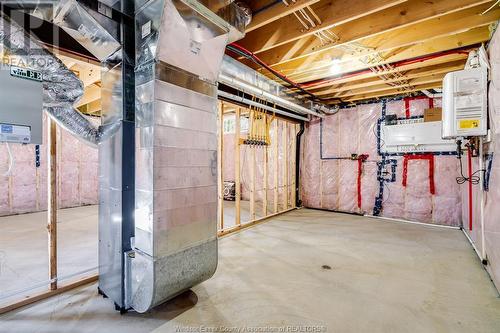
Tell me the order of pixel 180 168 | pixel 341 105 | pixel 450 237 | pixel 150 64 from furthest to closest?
pixel 341 105 < pixel 450 237 < pixel 180 168 < pixel 150 64

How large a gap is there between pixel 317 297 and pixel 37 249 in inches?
126

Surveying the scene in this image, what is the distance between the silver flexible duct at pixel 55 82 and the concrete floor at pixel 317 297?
1.31m

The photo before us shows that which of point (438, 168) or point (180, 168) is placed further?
point (438, 168)

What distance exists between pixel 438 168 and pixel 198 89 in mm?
4360

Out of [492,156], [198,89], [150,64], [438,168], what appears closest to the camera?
[150,64]

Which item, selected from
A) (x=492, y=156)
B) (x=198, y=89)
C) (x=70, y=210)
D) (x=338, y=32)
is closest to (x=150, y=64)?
(x=198, y=89)

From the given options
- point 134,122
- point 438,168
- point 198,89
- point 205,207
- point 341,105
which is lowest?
point 205,207

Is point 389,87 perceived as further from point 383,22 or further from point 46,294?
point 46,294

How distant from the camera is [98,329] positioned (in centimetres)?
158

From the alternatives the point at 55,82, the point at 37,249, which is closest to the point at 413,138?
the point at 55,82

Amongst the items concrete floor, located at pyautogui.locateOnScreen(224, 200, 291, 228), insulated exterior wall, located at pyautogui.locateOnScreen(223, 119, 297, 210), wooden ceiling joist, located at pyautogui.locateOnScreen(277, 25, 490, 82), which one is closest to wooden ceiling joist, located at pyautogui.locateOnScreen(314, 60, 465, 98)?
wooden ceiling joist, located at pyautogui.locateOnScreen(277, 25, 490, 82)

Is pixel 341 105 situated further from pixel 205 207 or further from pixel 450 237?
pixel 205 207

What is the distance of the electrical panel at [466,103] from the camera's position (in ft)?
7.78

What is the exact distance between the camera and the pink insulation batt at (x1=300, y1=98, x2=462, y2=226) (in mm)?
4152
